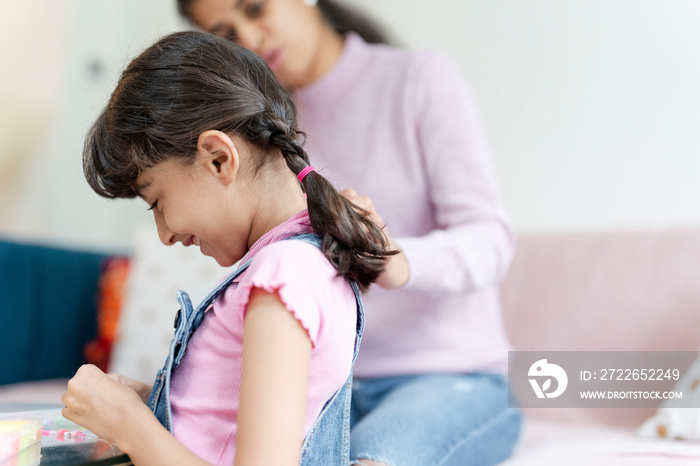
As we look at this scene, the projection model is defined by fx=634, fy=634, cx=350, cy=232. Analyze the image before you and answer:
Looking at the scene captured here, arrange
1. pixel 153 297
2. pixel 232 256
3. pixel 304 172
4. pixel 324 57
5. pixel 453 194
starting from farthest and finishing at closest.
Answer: pixel 153 297 < pixel 324 57 < pixel 453 194 < pixel 232 256 < pixel 304 172

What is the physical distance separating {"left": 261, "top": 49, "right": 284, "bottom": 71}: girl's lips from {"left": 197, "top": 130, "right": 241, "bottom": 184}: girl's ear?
563 mm

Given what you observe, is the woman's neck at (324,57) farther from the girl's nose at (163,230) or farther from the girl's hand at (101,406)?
the girl's hand at (101,406)

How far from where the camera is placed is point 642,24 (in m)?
1.49

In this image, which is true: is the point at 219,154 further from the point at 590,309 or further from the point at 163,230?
the point at 590,309

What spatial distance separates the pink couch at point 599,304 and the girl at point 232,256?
1.93ft

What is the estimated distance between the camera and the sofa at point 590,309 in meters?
1.17

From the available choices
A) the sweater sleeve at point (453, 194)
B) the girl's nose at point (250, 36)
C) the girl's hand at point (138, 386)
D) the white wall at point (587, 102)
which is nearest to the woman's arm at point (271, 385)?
the girl's hand at point (138, 386)

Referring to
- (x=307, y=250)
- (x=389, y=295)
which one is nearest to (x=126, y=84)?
(x=307, y=250)

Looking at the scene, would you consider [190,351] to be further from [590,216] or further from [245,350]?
[590,216]

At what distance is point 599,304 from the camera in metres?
1.31

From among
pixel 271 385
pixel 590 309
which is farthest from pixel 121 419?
pixel 590 309

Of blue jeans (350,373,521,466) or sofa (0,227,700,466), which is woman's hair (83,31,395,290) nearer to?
blue jeans (350,373,521,466)

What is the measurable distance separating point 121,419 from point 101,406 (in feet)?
0.08

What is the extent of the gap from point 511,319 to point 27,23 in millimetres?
1611
